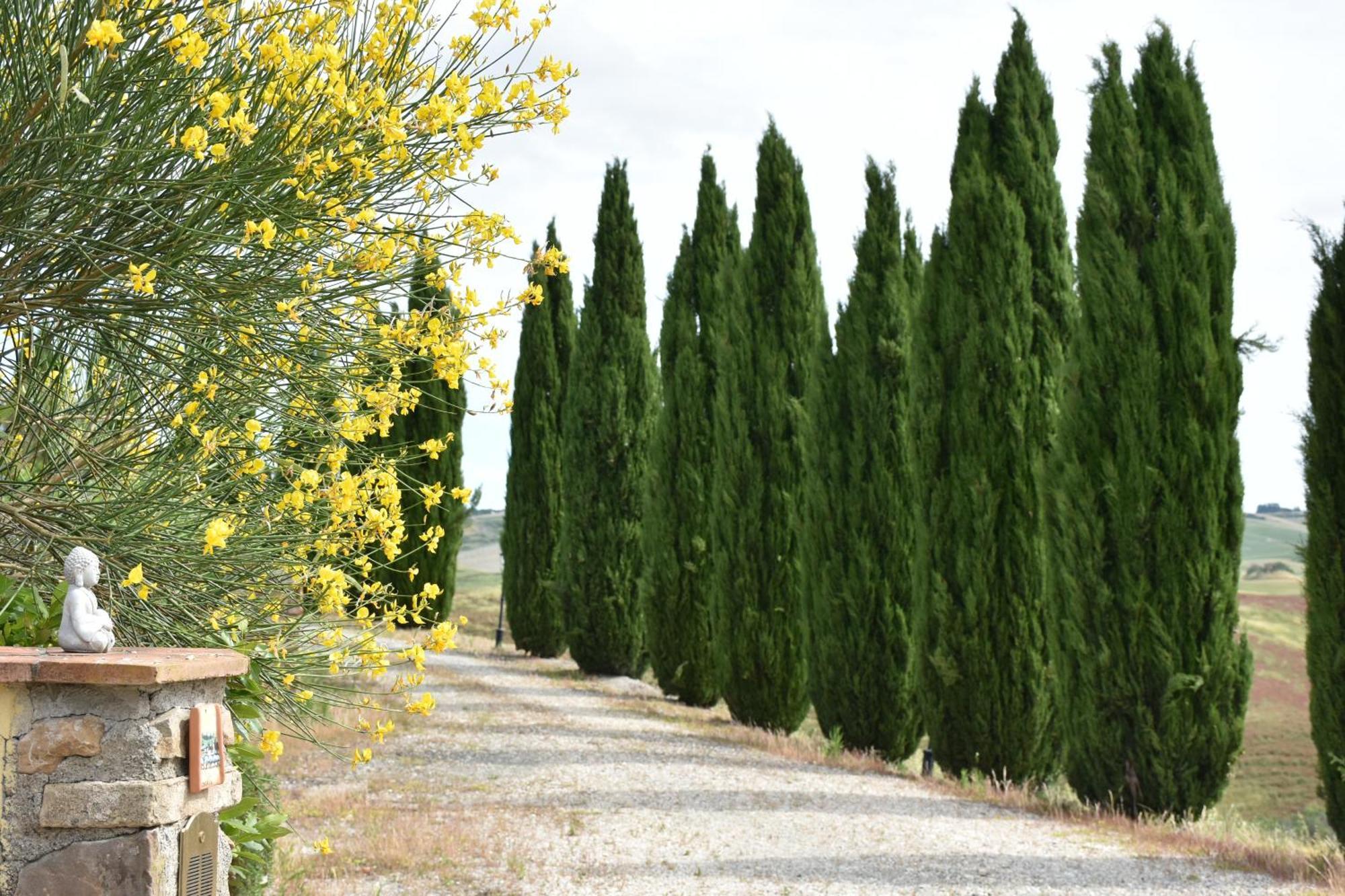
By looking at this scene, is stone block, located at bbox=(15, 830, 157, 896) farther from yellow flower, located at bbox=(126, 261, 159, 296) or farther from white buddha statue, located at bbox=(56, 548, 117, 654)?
→ yellow flower, located at bbox=(126, 261, 159, 296)

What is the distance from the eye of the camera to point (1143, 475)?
309 inches

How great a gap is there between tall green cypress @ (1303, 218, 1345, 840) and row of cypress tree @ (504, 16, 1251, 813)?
2.04 ft

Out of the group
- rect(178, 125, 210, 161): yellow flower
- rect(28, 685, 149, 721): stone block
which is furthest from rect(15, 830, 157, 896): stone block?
rect(178, 125, 210, 161): yellow flower

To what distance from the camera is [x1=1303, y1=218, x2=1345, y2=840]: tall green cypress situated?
6.97m

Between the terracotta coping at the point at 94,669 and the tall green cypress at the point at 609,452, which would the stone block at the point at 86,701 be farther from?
the tall green cypress at the point at 609,452

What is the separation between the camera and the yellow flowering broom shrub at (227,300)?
11.4 ft

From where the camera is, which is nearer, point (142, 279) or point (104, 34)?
point (104, 34)

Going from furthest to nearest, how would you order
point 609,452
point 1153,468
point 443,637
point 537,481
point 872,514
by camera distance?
point 537,481
point 609,452
point 872,514
point 1153,468
point 443,637

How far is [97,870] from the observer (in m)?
2.94

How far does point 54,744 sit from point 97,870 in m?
0.37

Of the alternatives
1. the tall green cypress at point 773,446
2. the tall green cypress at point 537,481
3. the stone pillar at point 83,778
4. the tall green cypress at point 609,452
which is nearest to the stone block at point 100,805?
the stone pillar at point 83,778

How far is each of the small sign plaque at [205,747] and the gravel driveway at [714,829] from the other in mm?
2185

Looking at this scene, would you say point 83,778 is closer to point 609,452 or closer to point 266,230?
point 266,230

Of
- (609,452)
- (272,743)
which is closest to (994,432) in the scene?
(609,452)
